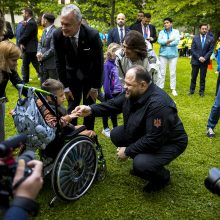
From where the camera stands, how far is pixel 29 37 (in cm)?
838

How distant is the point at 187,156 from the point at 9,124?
3.10 m

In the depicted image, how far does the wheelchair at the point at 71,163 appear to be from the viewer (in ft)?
9.75

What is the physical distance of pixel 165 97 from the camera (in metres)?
3.39

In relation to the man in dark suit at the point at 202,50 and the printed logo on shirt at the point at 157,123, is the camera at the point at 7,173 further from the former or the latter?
the man in dark suit at the point at 202,50

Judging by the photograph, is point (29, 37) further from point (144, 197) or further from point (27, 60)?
point (144, 197)

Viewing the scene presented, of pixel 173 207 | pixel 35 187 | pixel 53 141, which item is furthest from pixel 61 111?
pixel 35 187

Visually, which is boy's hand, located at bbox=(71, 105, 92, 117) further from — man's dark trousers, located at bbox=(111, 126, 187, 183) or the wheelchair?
man's dark trousers, located at bbox=(111, 126, 187, 183)

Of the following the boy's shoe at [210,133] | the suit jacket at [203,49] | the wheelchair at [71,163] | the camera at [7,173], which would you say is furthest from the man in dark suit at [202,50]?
the camera at [7,173]

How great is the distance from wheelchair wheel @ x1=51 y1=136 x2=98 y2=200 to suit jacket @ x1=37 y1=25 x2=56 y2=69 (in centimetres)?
390

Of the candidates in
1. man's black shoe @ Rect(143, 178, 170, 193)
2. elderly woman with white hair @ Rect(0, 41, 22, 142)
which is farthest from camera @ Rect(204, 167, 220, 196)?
elderly woman with white hair @ Rect(0, 41, 22, 142)

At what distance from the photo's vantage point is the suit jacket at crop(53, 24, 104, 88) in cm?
409

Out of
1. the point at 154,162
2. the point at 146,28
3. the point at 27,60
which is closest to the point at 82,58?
the point at 154,162

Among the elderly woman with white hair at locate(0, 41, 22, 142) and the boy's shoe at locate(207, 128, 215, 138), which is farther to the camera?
the boy's shoe at locate(207, 128, 215, 138)

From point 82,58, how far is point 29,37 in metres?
4.64
